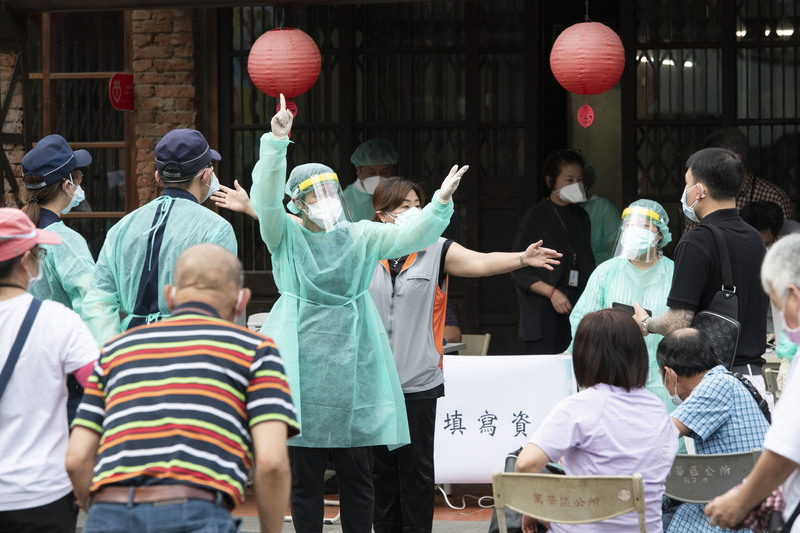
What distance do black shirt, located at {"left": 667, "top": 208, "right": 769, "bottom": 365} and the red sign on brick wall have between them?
16.2ft

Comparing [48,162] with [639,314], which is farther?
[639,314]

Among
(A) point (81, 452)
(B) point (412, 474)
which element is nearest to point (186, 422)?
(A) point (81, 452)

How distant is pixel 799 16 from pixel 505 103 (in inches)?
88.2

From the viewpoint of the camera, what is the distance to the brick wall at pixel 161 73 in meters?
8.33

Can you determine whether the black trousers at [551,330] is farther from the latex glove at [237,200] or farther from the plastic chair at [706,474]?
the plastic chair at [706,474]

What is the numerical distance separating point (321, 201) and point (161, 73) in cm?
403

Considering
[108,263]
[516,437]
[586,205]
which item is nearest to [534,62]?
[586,205]

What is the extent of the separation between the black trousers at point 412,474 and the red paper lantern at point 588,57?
2.28 metres

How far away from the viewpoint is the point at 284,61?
653 cm

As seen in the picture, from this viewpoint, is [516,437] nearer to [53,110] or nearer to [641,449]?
[641,449]

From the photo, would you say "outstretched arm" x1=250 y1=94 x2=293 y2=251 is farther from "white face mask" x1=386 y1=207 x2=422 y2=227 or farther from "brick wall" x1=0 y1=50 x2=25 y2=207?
"brick wall" x1=0 y1=50 x2=25 y2=207

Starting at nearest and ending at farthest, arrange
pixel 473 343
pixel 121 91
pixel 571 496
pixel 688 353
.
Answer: pixel 571 496 < pixel 688 353 < pixel 473 343 < pixel 121 91

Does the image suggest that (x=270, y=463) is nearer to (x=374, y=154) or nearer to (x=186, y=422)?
(x=186, y=422)

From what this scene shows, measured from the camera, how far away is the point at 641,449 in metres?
3.71
